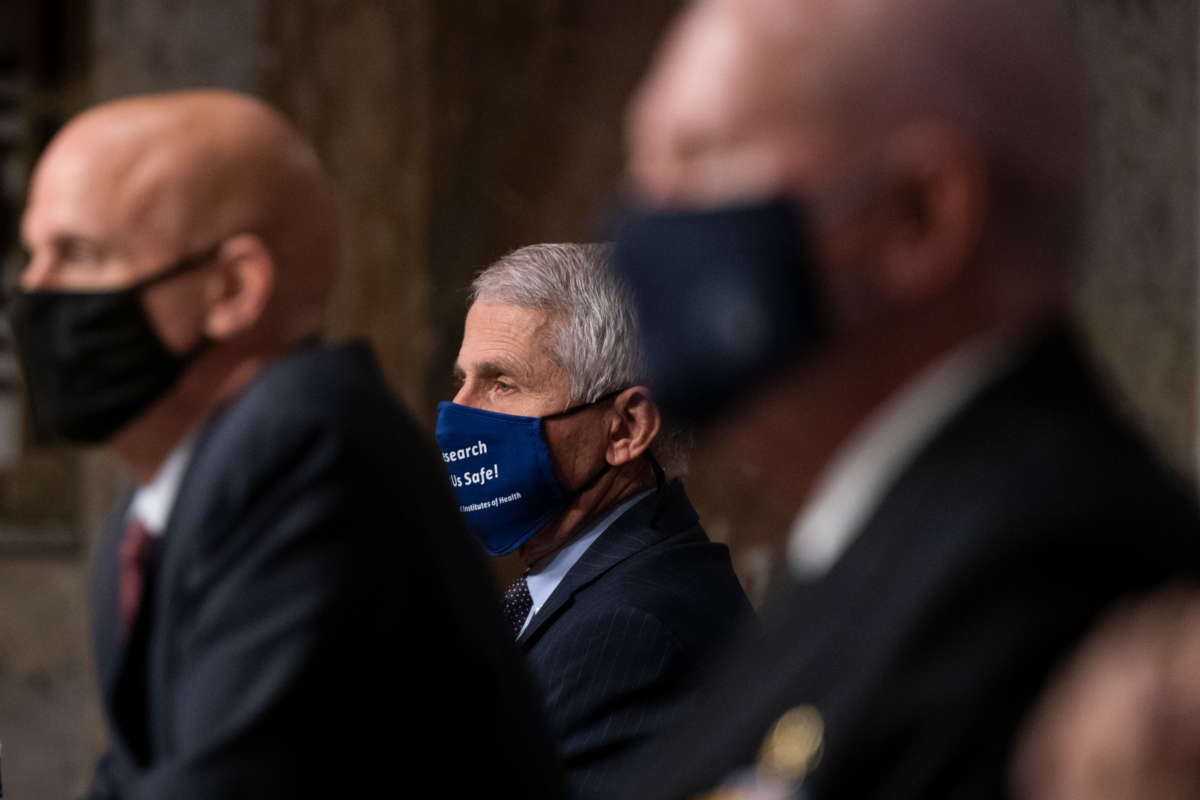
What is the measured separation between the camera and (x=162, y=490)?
1.62m

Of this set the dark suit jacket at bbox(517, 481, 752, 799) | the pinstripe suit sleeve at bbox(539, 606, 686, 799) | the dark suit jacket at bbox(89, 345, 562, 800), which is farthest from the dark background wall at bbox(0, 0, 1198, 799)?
the dark suit jacket at bbox(89, 345, 562, 800)

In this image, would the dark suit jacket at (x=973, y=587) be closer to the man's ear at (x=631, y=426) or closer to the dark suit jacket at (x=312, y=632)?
the dark suit jacket at (x=312, y=632)

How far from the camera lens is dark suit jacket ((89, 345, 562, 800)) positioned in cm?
144

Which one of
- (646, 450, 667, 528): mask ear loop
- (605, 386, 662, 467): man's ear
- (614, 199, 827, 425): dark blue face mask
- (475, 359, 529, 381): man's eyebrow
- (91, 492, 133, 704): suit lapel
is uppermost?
(614, 199, 827, 425): dark blue face mask

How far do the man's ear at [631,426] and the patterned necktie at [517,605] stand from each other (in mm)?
284

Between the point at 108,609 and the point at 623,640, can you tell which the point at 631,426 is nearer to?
the point at 623,640

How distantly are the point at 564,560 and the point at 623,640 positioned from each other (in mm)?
340

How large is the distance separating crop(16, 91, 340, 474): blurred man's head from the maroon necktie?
0.31 feet

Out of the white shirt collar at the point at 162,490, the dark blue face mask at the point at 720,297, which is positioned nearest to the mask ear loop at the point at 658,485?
the white shirt collar at the point at 162,490

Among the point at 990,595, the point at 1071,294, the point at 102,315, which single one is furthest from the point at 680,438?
the point at 990,595

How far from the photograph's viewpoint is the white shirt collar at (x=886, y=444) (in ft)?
3.67

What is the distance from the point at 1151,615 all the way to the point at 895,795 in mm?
203

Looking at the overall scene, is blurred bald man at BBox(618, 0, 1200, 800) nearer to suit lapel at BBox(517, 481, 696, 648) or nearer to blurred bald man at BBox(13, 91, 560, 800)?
blurred bald man at BBox(13, 91, 560, 800)

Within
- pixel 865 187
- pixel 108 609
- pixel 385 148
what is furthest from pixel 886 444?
pixel 385 148
